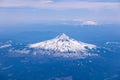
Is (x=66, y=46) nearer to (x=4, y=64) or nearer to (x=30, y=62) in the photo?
(x=30, y=62)

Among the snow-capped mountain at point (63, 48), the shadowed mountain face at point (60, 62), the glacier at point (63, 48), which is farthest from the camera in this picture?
the snow-capped mountain at point (63, 48)

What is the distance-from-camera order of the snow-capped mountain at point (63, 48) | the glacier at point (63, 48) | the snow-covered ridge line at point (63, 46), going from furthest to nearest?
the snow-covered ridge line at point (63, 46)
the snow-capped mountain at point (63, 48)
the glacier at point (63, 48)

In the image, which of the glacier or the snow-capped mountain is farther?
the snow-capped mountain

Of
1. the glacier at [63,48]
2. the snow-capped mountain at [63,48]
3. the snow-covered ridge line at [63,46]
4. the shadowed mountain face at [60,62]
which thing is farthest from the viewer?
the snow-covered ridge line at [63,46]

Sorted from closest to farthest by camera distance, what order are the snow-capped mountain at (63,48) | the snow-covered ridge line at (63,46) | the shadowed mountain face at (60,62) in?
the shadowed mountain face at (60,62) < the snow-capped mountain at (63,48) < the snow-covered ridge line at (63,46)

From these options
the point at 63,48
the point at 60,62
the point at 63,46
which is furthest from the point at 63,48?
the point at 60,62

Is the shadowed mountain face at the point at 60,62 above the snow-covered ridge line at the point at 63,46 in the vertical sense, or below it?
below

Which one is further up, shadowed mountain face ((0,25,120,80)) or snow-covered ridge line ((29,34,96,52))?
snow-covered ridge line ((29,34,96,52))

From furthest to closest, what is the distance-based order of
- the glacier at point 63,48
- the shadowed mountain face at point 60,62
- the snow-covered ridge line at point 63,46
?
the snow-covered ridge line at point 63,46
the glacier at point 63,48
the shadowed mountain face at point 60,62

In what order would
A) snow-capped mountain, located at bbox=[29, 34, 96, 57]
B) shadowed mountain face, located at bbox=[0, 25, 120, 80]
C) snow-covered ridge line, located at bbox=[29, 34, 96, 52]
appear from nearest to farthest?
shadowed mountain face, located at bbox=[0, 25, 120, 80], snow-capped mountain, located at bbox=[29, 34, 96, 57], snow-covered ridge line, located at bbox=[29, 34, 96, 52]

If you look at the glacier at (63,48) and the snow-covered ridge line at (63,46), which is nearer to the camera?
the glacier at (63,48)

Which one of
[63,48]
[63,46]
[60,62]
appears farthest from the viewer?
[63,46]

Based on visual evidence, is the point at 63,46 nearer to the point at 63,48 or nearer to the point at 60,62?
the point at 63,48

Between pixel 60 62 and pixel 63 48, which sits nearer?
pixel 60 62
